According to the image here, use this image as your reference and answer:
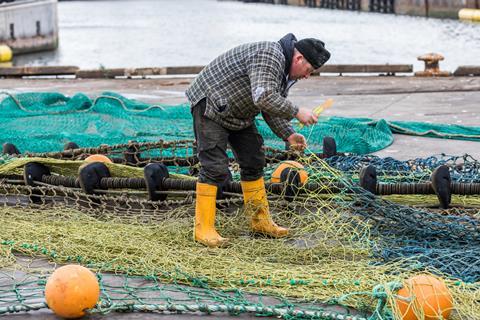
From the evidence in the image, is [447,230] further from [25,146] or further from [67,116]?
[67,116]

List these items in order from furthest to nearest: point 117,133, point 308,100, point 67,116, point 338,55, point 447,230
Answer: point 338,55 → point 308,100 → point 67,116 → point 117,133 → point 447,230

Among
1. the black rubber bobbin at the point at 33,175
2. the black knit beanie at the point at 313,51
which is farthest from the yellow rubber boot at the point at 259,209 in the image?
the black rubber bobbin at the point at 33,175

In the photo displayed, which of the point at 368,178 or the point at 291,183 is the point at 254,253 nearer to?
the point at 291,183

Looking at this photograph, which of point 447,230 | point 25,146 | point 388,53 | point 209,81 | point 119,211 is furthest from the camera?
point 388,53

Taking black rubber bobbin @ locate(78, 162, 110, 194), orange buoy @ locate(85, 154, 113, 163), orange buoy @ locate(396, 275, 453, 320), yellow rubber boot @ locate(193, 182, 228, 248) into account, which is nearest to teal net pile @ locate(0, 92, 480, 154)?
orange buoy @ locate(85, 154, 113, 163)

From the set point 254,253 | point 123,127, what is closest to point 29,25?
point 123,127

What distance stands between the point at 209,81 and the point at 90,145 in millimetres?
3532

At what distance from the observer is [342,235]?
16.3 feet

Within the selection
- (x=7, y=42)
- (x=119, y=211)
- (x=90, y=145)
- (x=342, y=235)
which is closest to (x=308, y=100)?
(x=90, y=145)

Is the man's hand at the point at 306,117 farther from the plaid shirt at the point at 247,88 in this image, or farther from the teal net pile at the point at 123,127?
the teal net pile at the point at 123,127

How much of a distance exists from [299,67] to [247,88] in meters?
0.34

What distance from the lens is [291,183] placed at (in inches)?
217

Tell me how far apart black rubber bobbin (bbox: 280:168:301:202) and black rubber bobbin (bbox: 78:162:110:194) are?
1371mm

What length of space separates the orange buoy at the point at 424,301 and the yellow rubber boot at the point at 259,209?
1719 millimetres
